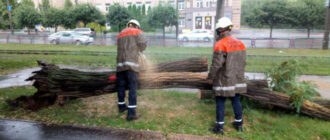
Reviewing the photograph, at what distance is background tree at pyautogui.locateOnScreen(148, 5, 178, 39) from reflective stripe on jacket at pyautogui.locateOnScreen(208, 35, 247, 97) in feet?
57.5

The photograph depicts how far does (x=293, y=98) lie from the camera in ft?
14.4

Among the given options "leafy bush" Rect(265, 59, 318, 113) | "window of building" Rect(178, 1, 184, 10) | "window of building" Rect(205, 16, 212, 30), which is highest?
"window of building" Rect(178, 1, 184, 10)

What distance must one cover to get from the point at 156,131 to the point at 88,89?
1.65 metres

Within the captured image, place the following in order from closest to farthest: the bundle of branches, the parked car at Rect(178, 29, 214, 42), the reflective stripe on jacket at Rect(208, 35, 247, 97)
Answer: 1. the reflective stripe on jacket at Rect(208, 35, 247, 97)
2. the bundle of branches
3. the parked car at Rect(178, 29, 214, 42)

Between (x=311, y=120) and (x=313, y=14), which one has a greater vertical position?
(x=313, y=14)

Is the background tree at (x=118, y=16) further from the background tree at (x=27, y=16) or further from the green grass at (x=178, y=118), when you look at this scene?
the green grass at (x=178, y=118)

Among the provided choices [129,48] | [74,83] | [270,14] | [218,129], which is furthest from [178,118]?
[270,14]

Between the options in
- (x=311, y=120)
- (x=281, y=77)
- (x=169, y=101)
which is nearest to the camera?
(x=311, y=120)

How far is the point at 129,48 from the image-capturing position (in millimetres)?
4184

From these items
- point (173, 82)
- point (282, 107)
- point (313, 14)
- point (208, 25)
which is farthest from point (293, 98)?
point (208, 25)

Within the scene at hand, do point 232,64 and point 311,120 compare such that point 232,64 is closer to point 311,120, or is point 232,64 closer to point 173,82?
point 173,82

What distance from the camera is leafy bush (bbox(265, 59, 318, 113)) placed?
4.34 metres

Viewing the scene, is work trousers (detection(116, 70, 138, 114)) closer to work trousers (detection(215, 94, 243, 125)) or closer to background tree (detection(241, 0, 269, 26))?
work trousers (detection(215, 94, 243, 125))

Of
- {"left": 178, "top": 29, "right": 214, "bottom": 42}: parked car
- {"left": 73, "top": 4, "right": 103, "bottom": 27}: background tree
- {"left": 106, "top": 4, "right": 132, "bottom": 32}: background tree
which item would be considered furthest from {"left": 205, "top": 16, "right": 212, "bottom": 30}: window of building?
{"left": 73, "top": 4, "right": 103, "bottom": 27}: background tree
